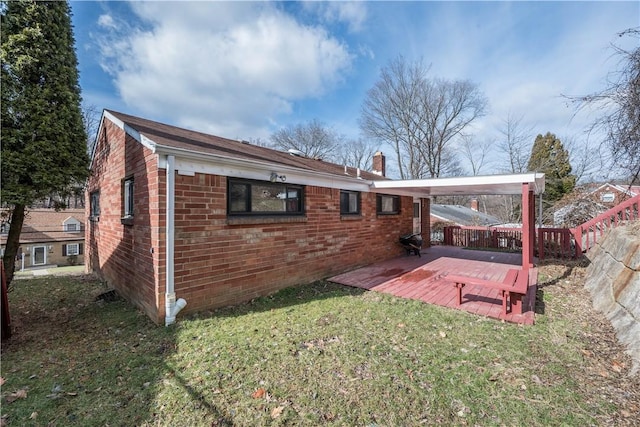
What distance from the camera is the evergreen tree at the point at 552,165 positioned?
23.0 meters

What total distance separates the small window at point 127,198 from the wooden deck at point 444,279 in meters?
5.08

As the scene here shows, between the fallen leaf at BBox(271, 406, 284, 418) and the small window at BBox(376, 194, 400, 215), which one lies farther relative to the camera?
the small window at BBox(376, 194, 400, 215)

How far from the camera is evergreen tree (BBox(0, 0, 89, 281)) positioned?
462cm

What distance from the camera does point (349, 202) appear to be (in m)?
8.52

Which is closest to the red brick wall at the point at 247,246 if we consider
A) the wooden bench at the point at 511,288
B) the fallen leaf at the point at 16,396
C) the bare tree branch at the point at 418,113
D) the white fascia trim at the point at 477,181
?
the white fascia trim at the point at 477,181

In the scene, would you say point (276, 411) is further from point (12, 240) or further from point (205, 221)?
point (12, 240)

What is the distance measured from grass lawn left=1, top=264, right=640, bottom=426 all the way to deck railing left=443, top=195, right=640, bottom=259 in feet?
16.3

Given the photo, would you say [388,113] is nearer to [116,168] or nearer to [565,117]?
[565,117]

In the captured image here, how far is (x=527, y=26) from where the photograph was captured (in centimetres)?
766

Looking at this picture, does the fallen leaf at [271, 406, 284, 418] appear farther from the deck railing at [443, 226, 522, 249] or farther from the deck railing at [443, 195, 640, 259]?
the deck railing at [443, 226, 522, 249]

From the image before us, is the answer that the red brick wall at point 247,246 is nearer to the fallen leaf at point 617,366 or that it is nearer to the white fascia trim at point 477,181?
the white fascia trim at point 477,181

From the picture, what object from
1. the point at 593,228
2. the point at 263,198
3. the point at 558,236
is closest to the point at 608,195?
the point at 558,236

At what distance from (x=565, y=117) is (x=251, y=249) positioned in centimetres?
762

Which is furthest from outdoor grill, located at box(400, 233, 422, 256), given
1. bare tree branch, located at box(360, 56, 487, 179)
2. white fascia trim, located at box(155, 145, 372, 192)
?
bare tree branch, located at box(360, 56, 487, 179)
